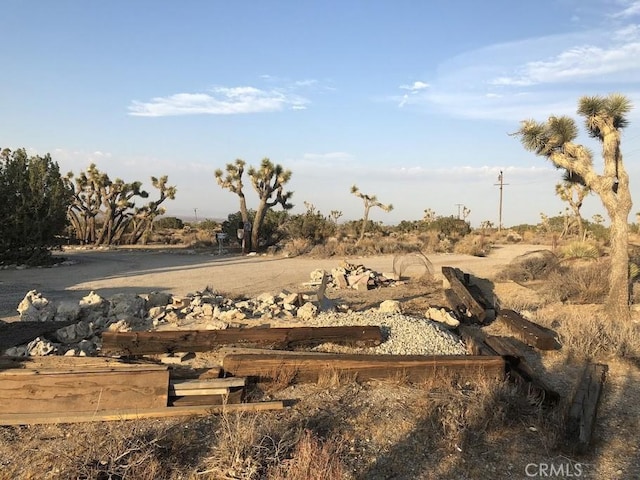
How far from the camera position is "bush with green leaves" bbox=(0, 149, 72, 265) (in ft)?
59.8

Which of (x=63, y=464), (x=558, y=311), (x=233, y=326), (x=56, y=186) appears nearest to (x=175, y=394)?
(x=63, y=464)

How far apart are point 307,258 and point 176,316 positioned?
15469mm

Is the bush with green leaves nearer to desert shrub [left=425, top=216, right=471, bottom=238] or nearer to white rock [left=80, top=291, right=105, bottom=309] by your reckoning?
white rock [left=80, top=291, right=105, bottom=309]

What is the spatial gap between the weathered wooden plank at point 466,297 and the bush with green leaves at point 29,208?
14.9m

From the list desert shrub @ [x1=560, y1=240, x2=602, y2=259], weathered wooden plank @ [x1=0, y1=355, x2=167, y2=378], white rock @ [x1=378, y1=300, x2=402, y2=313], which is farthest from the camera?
desert shrub @ [x1=560, y1=240, x2=602, y2=259]

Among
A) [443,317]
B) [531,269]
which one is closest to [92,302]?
[443,317]

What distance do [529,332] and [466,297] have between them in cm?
251

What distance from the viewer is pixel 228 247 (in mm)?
29594

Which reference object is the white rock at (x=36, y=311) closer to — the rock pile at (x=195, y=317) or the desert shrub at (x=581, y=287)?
the rock pile at (x=195, y=317)

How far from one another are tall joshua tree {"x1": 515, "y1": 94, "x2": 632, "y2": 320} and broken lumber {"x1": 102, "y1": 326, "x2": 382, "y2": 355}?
550 cm

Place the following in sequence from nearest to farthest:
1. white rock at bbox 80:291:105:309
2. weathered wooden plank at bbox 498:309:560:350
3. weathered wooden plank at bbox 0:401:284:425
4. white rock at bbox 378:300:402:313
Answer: weathered wooden plank at bbox 0:401:284:425
weathered wooden plank at bbox 498:309:560:350
white rock at bbox 80:291:105:309
white rock at bbox 378:300:402:313

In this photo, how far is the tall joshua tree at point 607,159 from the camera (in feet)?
31.5

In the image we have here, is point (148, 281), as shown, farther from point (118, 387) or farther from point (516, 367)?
point (516, 367)

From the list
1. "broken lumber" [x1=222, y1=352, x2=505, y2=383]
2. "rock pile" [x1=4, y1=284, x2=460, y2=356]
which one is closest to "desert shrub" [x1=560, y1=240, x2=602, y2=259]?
"rock pile" [x1=4, y1=284, x2=460, y2=356]
